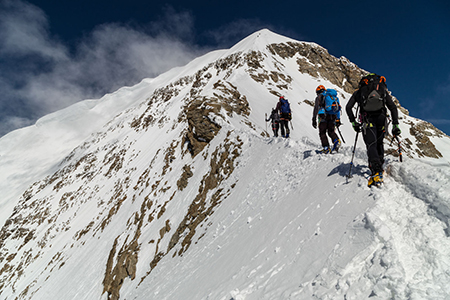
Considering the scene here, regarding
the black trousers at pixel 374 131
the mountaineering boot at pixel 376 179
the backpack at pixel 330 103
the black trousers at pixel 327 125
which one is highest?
the backpack at pixel 330 103

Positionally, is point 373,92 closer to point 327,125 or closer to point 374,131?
point 374,131

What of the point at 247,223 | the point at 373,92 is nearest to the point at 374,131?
the point at 373,92

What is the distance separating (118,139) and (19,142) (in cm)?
12271

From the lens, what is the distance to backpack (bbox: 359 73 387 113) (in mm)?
4715

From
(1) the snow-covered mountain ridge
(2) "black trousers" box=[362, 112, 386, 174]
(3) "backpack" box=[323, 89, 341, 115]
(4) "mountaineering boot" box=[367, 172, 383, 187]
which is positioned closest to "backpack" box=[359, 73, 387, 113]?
(2) "black trousers" box=[362, 112, 386, 174]

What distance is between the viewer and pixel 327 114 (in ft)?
24.6

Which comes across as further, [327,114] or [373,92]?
[327,114]

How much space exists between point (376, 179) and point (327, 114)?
3.70 metres

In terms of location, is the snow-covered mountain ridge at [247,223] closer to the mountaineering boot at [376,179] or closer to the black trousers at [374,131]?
the mountaineering boot at [376,179]

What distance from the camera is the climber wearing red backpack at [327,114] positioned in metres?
7.36

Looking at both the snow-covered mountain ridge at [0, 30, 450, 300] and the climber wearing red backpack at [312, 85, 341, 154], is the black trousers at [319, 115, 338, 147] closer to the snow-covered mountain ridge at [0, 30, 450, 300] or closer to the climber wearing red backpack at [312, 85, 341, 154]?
the climber wearing red backpack at [312, 85, 341, 154]

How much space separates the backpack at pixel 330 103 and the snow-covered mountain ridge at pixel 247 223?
1446 mm

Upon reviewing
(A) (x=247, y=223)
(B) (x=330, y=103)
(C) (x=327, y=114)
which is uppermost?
(B) (x=330, y=103)

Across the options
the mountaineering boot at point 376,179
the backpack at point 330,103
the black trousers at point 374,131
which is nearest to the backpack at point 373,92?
the black trousers at point 374,131
